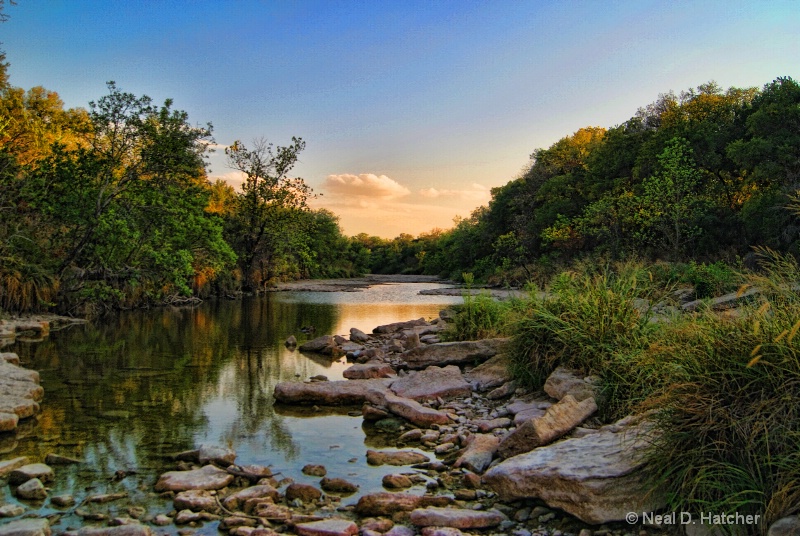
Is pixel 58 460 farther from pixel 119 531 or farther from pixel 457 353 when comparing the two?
pixel 457 353

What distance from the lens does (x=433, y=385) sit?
8.54 meters

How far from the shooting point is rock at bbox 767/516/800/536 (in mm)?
3062

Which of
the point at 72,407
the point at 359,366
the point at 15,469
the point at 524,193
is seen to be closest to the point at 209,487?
the point at 15,469

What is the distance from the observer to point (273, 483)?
5242 millimetres

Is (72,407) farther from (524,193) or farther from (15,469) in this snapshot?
(524,193)

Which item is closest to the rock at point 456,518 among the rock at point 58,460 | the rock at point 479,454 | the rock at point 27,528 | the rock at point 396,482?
the rock at point 396,482

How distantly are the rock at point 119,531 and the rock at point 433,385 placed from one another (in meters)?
4.64

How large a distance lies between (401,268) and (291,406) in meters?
82.0

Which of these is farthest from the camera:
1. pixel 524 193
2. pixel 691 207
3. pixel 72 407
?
pixel 524 193

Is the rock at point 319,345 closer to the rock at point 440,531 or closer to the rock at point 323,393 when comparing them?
the rock at point 323,393

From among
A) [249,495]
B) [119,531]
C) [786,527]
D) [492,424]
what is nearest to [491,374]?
[492,424]

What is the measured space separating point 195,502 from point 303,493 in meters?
0.90

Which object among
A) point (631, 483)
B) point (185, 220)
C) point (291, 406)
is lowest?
point (291, 406)

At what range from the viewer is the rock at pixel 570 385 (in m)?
6.28
